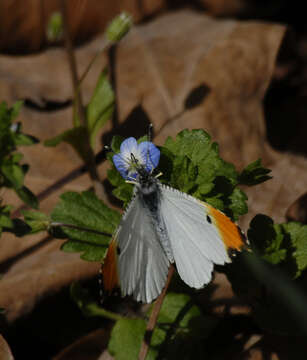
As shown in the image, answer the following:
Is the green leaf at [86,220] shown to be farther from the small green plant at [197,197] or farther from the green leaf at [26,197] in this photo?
the green leaf at [26,197]

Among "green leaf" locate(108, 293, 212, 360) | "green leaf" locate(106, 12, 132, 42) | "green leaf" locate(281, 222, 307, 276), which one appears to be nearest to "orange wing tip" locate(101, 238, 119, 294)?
"green leaf" locate(108, 293, 212, 360)

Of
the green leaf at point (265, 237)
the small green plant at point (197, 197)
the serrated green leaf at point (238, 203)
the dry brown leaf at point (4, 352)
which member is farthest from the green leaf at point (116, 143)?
the dry brown leaf at point (4, 352)

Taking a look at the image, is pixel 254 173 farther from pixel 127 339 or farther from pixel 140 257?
pixel 127 339

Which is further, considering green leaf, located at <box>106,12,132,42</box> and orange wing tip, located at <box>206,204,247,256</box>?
green leaf, located at <box>106,12,132,42</box>

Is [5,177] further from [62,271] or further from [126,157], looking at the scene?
[62,271]

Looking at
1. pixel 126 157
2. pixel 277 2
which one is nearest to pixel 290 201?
pixel 126 157

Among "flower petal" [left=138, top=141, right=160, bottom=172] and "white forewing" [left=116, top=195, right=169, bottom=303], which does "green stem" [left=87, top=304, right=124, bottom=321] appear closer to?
"white forewing" [left=116, top=195, right=169, bottom=303]
